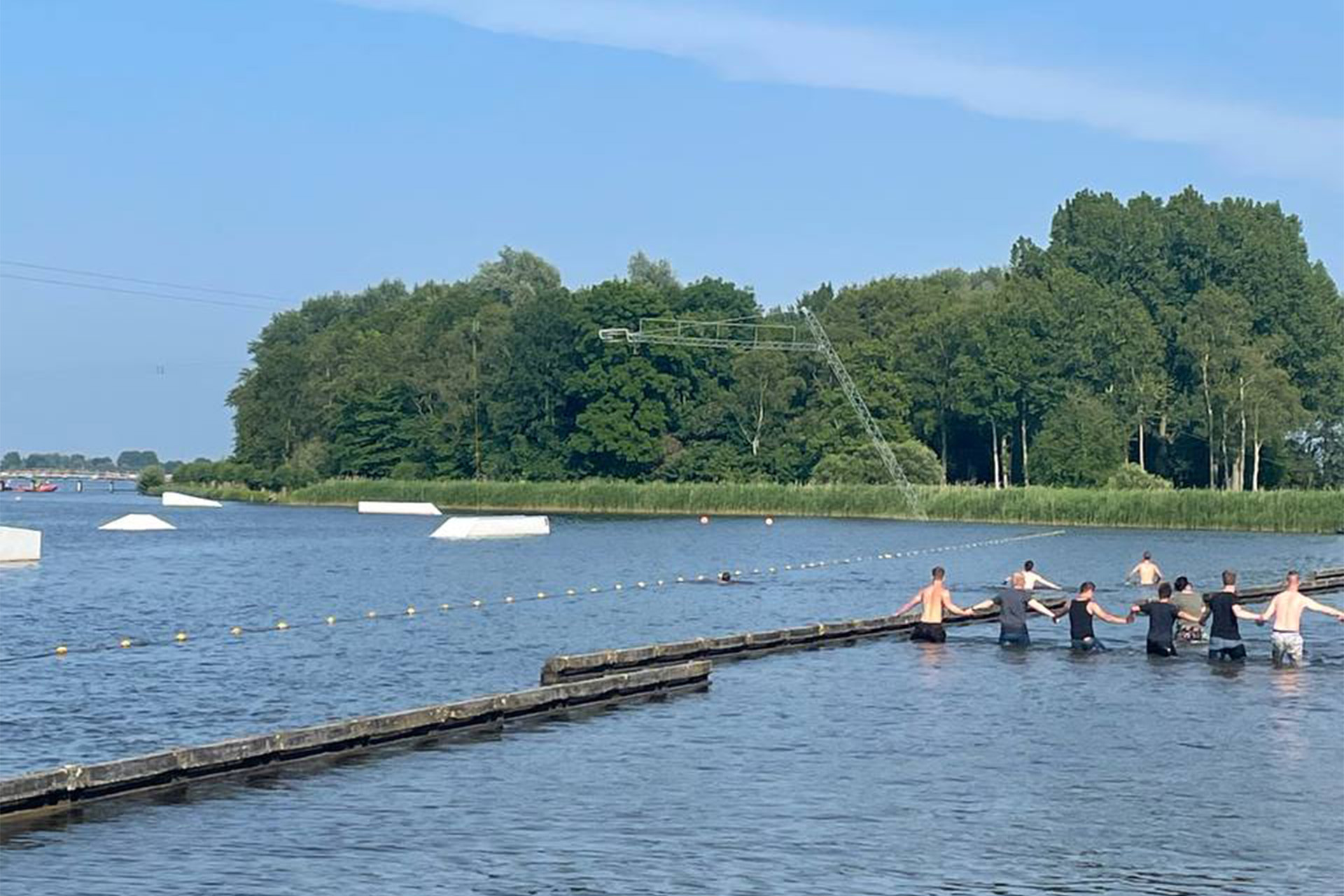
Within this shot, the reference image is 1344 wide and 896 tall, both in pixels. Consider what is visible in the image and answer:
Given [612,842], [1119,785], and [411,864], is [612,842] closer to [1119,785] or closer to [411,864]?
[411,864]

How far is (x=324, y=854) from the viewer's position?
23.1 m

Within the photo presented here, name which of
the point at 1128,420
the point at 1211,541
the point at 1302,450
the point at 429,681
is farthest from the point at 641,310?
the point at 429,681

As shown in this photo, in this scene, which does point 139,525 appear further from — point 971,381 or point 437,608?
point 437,608

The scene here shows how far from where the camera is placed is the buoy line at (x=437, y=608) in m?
50.1

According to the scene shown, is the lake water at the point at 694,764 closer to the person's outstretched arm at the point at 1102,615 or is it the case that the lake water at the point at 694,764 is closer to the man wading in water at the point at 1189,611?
the person's outstretched arm at the point at 1102,615

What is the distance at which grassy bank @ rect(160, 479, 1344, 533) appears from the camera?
11156 cm

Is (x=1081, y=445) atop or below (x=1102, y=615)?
atop

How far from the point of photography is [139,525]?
131 m

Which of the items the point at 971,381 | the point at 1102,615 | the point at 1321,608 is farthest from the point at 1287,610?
the point at 971,381

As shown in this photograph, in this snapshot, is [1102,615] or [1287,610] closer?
[1287,610]

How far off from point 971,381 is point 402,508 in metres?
48.0

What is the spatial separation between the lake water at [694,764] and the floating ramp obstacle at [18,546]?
92.8ft

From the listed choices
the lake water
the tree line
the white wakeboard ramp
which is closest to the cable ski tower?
the tree line

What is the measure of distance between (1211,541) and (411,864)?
92250 mm
